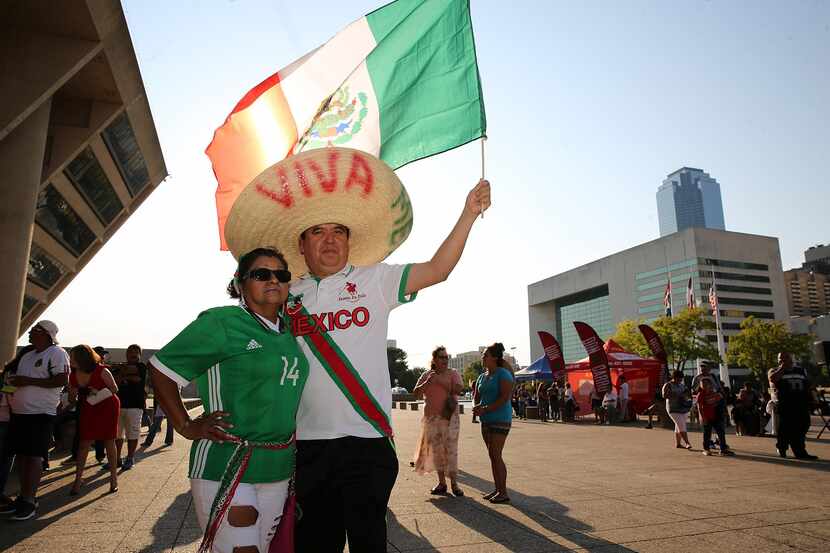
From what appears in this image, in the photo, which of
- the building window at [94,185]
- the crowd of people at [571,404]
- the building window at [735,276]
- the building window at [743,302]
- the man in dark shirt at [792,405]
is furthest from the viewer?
the building window at [743,302]

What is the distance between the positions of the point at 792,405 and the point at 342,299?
419 inches

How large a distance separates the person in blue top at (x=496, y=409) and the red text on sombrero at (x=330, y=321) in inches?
184

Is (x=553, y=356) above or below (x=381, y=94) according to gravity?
below

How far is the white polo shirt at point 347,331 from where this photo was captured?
7.84 ft

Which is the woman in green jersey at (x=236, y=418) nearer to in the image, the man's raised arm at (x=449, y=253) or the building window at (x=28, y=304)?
the man's raised arm at (x=449, y=253)

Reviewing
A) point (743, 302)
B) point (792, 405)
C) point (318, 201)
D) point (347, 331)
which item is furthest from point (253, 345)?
point (743, 302)

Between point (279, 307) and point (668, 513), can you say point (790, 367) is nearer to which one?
point (668, 513)

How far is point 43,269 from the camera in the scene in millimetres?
31547

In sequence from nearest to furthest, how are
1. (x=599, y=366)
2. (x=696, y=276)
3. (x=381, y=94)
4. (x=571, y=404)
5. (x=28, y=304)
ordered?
(x=381, y=94) → (x=599, y=366) → (x=571, y=404) → (x=28, y=304) → (x=696, y=276)

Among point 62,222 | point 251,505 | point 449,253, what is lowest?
point 251,505

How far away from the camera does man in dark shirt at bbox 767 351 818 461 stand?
10.1 m

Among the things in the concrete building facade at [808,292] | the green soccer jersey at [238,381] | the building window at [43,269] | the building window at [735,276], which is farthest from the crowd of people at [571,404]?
the concrete building facade at [808,292]

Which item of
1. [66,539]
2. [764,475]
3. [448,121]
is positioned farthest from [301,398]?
[764,475]

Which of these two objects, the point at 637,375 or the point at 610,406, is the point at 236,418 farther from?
the point at 637,375
